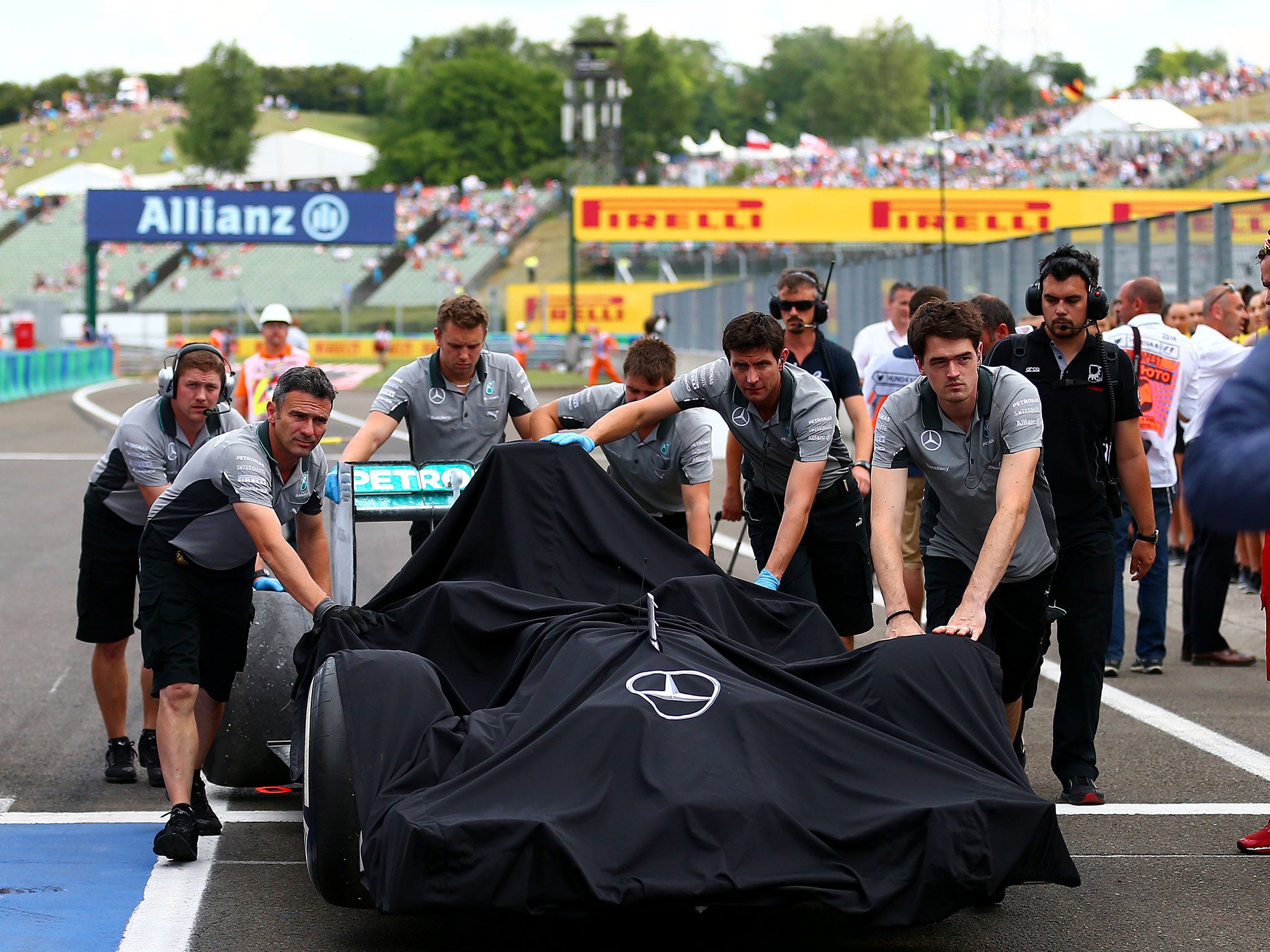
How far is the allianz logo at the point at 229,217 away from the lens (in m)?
45.3

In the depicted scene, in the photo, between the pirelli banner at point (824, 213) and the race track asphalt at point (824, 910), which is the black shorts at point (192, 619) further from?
the pirelli banner at point (824, 213)

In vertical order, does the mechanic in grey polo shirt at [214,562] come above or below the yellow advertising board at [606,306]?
below

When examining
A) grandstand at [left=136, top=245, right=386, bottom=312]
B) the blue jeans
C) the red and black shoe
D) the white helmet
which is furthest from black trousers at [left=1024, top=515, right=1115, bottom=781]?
grandstand at [left=136, top=245, right=386, bottom=312]

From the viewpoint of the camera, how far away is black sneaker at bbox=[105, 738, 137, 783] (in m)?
6.43

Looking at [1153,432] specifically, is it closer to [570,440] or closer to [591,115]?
[570,440]

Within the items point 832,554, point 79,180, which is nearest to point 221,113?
point 79,180

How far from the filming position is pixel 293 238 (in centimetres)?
4544

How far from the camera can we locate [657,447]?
6.92 m

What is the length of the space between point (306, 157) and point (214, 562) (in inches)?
4576

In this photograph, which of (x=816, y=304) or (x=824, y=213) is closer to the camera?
(x=816, y=304)

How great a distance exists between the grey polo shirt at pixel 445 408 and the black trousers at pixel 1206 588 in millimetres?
3955

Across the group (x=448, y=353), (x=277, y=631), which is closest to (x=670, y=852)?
(x=277, y=631)

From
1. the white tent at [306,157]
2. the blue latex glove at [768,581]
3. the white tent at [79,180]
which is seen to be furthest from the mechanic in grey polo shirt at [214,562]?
the white tent at [306,157]

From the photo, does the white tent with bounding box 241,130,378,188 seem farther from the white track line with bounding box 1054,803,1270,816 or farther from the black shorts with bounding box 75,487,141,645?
the white track line with bounding box 1054,803,1270,816
